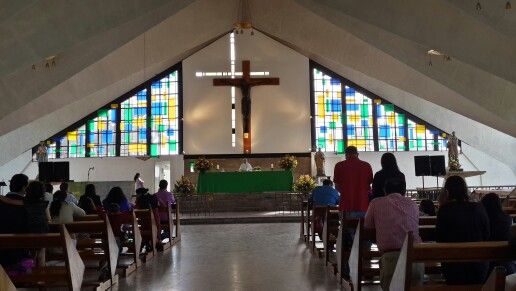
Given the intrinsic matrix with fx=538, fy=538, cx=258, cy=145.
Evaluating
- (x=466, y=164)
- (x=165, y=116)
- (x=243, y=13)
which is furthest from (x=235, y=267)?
(x=466, y=164)

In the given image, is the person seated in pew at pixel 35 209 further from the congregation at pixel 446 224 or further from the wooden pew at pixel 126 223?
the congregation at pixel 446 224

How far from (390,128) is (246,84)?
5.41 meters

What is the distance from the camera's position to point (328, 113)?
1961 centimetres

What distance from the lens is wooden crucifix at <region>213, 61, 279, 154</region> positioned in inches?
750

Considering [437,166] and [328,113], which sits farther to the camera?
[328,113]

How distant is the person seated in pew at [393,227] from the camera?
3834 millimetres

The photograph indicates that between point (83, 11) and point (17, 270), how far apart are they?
600cm

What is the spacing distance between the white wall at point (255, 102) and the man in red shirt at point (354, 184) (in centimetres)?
1329

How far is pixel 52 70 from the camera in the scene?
12055 mm

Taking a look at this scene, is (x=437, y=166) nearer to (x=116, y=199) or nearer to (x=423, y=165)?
(x=423, y=165)

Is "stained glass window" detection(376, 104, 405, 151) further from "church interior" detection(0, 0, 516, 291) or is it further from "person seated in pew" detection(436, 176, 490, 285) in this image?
"person seated in pew" detection(436, 176, 490, 285)

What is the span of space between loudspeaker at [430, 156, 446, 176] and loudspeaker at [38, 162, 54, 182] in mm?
9562

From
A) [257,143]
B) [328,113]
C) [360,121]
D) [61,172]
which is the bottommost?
[61,172]

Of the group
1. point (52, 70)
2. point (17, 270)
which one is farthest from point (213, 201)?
point (17, 270)
